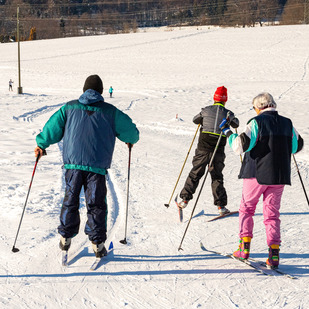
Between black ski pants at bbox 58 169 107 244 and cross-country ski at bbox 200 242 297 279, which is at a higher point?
black ski pants at bbox 58 169 107 244

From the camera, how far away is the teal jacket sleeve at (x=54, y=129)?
397 cm

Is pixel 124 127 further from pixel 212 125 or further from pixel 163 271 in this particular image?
pixel 212 125

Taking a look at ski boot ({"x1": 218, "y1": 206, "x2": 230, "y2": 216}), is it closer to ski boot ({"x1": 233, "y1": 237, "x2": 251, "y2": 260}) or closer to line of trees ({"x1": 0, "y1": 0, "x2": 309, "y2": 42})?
ski boot ({"x1": 233, "y1": 237, "x2": 251, "y2": 260})

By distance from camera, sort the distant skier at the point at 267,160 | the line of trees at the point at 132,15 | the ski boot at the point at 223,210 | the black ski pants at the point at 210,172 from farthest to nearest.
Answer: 1. the line of trees at the point at 132,15
2. the ski boot at the point at 223,210
3. the black ski pants at the point at 210,172
4. the distant skier at the point at 267,160

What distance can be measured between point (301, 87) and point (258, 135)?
22.2 m

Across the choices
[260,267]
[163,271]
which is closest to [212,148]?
[260,267]

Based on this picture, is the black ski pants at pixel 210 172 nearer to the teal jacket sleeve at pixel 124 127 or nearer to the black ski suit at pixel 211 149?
the black ski suit at pixel 211 149

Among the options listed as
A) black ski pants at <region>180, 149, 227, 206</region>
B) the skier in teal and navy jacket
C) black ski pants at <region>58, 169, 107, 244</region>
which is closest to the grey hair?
the skier in teal and navy jacket

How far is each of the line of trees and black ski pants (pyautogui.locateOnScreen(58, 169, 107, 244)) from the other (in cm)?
7557

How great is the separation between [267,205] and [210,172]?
1.53m

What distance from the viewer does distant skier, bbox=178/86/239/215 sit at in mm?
5359

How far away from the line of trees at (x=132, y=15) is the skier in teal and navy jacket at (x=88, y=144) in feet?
247

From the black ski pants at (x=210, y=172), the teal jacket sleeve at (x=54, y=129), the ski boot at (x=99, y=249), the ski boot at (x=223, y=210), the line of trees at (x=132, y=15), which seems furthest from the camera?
the line of trees at (x=132, y=15)

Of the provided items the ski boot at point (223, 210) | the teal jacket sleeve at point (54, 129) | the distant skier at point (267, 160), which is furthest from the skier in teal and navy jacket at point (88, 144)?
the ski boot at point (223, 210)
